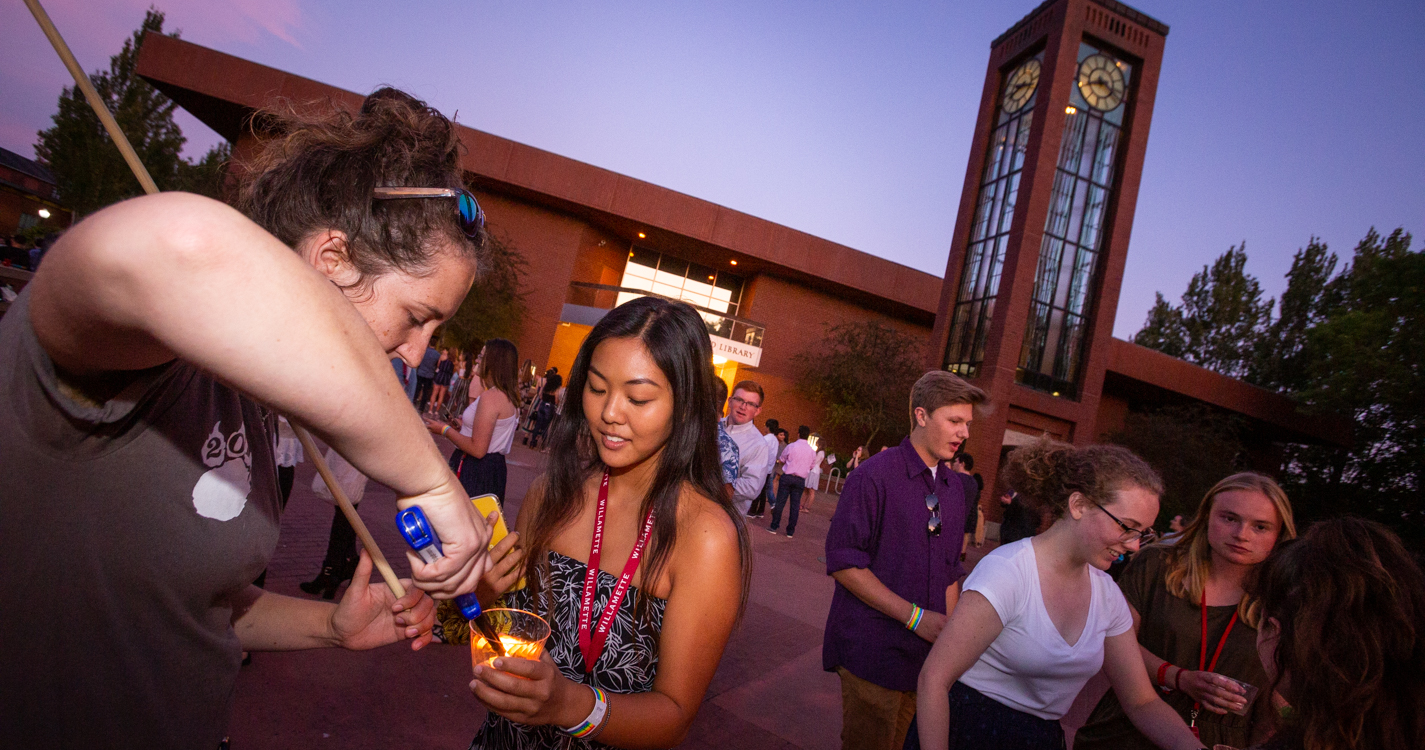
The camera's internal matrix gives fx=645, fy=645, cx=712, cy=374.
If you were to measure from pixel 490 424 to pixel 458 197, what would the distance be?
12.9 feet

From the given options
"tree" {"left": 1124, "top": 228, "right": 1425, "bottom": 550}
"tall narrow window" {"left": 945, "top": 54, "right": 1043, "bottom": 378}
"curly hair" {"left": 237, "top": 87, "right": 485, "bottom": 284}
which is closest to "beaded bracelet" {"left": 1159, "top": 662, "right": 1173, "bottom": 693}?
"curly hair" {"left": 237, "top": 87, "right": 485, "bottom": 284}

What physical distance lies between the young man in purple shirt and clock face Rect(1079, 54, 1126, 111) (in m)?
21.9

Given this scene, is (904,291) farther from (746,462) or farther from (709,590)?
(709,590)

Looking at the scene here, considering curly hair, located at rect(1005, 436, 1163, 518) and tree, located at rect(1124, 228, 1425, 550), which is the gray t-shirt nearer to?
curly hair, located at rect(1005, 436, 1163, 518)

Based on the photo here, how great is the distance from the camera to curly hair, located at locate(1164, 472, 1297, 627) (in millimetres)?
2803

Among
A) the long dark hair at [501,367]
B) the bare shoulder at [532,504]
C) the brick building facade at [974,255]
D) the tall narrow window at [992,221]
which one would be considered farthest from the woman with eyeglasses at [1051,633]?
the tall narrow window at [992,221]

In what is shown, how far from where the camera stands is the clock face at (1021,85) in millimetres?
20906

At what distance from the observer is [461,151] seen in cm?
141

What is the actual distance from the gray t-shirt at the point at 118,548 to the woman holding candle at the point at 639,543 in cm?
57

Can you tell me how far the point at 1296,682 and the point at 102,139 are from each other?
43.1 m

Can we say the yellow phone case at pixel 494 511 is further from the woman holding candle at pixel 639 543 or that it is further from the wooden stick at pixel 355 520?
the wooden stick at pixel 355 520

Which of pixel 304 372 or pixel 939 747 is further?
pixel 939 747

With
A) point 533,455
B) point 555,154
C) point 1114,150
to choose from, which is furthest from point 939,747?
point 555,154

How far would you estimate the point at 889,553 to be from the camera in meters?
3.29
